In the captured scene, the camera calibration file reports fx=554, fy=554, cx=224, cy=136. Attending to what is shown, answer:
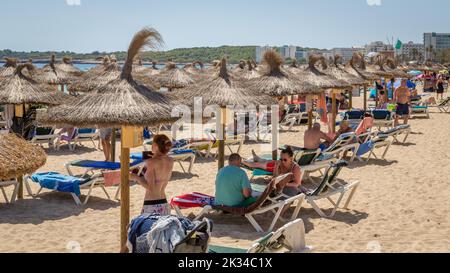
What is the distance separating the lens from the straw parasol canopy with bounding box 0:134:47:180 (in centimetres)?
A: 479

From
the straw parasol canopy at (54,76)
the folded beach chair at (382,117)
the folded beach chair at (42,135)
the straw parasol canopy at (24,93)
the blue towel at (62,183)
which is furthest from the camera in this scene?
the straw parasol canopy at (54,76)

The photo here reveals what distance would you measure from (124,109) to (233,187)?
151 cm

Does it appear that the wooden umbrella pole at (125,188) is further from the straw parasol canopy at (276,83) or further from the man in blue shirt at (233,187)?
the straw parasol canopy at (276,83)

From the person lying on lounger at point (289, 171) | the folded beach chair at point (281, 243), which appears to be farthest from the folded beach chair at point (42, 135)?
the folded beach chair at point (281, 243)

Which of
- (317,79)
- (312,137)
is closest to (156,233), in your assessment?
(312,137)

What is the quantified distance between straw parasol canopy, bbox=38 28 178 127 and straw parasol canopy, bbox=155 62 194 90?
12.1 meters

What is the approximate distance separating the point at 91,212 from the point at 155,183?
223 cm

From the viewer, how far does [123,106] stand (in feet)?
17.0

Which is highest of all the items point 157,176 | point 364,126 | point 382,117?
point 382,117

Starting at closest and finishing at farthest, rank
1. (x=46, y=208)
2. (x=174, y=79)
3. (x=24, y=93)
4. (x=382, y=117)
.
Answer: (x=46, y=208) < (x=24, y=93) < (x=382, y=117) < (x=174, y=79)

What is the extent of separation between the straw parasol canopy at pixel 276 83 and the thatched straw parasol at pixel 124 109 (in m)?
4.24

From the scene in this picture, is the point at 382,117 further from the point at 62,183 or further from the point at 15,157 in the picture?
the point at 15,157

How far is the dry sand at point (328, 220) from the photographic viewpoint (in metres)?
5.55

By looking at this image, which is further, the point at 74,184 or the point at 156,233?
the point at 74,184
